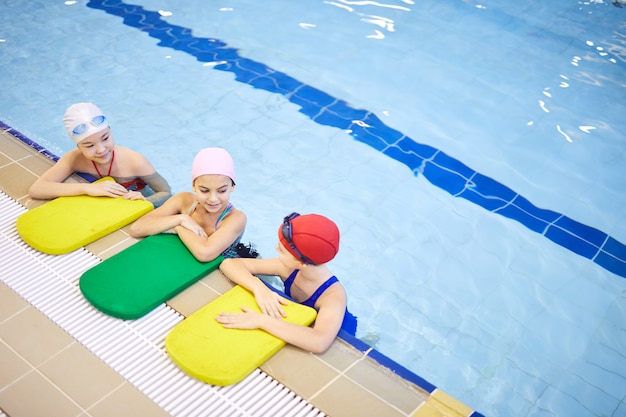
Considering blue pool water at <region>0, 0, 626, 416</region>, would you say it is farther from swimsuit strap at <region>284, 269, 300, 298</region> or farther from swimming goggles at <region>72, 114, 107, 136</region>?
swimming goggles at <region>72, 114, 107, 136</region>

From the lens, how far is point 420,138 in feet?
19.3

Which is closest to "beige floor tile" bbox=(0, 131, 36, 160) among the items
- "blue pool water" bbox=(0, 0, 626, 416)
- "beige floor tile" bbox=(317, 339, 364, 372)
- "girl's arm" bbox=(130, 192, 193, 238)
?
"blue pool water" bbox=(0, 0, 626, 416)

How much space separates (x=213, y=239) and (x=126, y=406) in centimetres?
112

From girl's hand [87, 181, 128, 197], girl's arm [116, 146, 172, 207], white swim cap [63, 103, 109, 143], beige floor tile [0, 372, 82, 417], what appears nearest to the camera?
beige floor tile [0, 372, 82, 417]

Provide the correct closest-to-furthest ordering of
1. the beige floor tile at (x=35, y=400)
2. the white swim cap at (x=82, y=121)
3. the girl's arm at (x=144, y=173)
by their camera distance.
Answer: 1. the beige floor tile at (x=35, y=400)
2. the white swim cap at (x=82, y=121)
3. the girl's arm at (x=144, y=173)

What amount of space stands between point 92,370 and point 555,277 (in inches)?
137

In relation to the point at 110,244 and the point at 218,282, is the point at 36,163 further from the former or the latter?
the point at 218,282

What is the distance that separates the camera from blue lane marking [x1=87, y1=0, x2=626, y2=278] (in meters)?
4.92

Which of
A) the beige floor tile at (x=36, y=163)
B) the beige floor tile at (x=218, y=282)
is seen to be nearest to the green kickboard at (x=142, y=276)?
the beige floor tile at (x=218, y=282)

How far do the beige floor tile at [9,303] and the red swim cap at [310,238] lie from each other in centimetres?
151

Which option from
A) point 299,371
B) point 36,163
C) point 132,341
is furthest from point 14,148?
point 299,371

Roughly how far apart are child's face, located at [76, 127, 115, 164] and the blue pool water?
1.50 m

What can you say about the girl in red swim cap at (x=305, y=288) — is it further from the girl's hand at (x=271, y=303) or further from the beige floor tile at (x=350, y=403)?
the beige floor tile at (x=350, y=403)

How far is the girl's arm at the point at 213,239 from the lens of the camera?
3.46m
